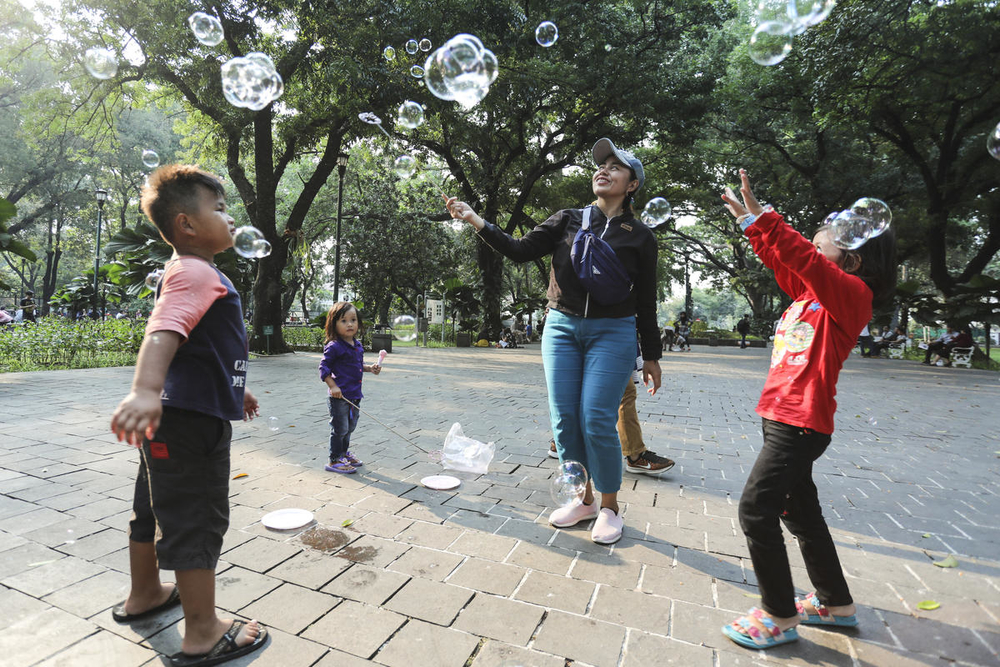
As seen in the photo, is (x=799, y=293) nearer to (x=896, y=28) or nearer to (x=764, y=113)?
(x=896, y=28)

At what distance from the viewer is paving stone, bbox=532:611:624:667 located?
1.88 meters

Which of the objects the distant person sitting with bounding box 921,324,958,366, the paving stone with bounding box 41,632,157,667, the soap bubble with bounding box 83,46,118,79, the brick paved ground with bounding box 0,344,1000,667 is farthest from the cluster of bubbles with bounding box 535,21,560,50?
the distant person sitting with bounding box 921,324,958,366

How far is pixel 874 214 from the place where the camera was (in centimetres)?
220

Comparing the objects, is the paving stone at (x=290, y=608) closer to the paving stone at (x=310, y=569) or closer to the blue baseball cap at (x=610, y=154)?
the paving stone at (x=310, y=569)

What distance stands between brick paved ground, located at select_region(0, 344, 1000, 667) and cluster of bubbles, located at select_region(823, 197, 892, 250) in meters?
1.54

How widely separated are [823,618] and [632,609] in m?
0.75

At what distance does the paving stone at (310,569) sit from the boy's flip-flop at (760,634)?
5.52 feet

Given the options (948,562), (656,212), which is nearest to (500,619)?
(948,562)

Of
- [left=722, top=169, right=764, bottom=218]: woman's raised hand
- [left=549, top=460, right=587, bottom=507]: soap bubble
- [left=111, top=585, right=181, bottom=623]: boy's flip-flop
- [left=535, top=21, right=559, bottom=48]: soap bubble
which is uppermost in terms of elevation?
[left=535, top=21, right=559, bottom=48]: soap bubble

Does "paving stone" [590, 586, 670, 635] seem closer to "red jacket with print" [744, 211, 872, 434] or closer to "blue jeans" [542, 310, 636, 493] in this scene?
"blue jeans" [542, 310, 636, 493]

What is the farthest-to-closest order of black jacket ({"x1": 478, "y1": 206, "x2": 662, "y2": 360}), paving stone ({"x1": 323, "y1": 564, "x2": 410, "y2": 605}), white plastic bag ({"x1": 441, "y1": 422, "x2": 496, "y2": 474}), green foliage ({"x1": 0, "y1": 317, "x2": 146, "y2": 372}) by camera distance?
green foliage ({"x1": 0, "y1": 317, "x2": 146, "y2": 372}) < white plastic bag ({"x1": 441, "y1": 422, "x2": 496, "y2": 474}) < black jacket ({"x1": 478, "y1": 206, "x2": 662, "y2": 360}) < paving stone ({"x1": 323, "y1": 564, "x2": 410, "y2": 605})

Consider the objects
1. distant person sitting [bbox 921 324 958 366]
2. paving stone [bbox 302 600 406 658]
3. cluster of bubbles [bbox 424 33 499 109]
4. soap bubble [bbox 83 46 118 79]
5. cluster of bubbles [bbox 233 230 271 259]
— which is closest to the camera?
paving stone [bbox 302 600 406 658]

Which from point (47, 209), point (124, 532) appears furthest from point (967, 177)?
point (47, 209)

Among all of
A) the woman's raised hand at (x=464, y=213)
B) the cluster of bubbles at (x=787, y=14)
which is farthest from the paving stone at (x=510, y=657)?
the cluster of bubbles at (x=787, y=14)
